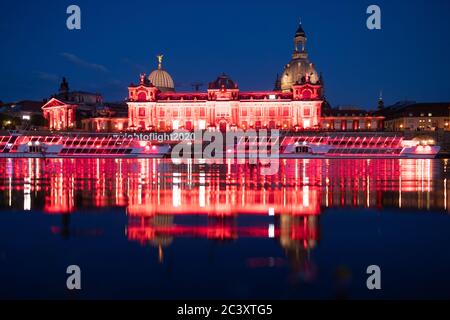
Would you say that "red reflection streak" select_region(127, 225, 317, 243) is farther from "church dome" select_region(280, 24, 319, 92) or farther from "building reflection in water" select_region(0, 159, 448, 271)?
"church dome" select_region(280, 24, 319, 92)

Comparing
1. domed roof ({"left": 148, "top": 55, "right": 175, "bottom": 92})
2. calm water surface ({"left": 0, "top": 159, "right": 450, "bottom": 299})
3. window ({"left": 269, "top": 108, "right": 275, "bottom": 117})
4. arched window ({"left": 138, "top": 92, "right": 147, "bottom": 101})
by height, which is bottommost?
calm water surface ({"left": 0, "top": 159, "right": 450, "bottom": 299})

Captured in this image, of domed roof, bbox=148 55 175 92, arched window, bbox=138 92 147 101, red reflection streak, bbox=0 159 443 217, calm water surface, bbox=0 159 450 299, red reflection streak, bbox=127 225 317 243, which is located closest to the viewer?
calm water surface, bbox=0 159 450 299

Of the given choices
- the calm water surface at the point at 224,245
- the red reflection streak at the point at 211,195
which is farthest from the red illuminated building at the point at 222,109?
the calm water surface at the point at 224,245

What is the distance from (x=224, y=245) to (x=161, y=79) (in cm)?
12294

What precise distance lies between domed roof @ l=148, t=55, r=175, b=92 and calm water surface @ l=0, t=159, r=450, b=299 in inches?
4405

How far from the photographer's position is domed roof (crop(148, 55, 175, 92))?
130 meters

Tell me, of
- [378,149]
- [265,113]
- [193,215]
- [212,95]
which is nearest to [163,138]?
[212,95]

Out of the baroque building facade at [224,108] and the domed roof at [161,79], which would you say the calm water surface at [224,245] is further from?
the domed roof at [161,79]

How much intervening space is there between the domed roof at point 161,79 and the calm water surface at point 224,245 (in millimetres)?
111895

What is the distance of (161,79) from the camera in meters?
131

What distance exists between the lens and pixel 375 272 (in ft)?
29.0

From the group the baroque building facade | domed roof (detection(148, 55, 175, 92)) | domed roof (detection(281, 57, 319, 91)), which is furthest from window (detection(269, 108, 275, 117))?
domed roof (detection(148, 55, 175, 92))

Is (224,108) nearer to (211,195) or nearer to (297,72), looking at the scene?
(297,72)

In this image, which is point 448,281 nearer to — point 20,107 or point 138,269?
point 138,269
